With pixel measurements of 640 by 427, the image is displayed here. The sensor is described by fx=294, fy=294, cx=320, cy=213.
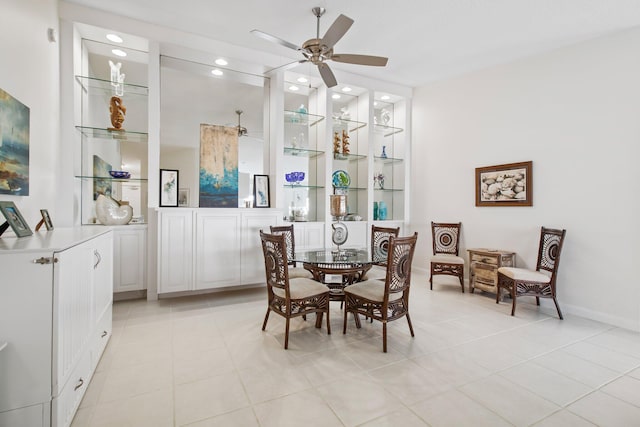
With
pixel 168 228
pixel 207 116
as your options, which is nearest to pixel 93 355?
pixel 168 228

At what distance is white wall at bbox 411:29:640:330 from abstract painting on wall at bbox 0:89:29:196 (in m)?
5.25

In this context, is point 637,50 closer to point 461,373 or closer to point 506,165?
point 506,165

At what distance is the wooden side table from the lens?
394cm

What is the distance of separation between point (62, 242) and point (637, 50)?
537 cm

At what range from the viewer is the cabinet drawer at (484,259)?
3963 mm

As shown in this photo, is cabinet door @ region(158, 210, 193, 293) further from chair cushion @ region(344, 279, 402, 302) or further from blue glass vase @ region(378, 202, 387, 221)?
blue glass vase @ region(378, 202, 387, 221)

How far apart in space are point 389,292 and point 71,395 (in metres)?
2.21

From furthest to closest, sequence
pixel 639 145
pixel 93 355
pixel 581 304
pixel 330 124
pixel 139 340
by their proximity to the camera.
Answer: pixel 330 124, pixel 581 304, pixel 639 145, pixel 139 340, pixel 93 355

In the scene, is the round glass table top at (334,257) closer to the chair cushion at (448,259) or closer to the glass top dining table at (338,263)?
the glass top dining table at (338,263)

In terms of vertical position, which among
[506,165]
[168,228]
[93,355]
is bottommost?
[93,355]

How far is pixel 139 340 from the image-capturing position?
2662 mm

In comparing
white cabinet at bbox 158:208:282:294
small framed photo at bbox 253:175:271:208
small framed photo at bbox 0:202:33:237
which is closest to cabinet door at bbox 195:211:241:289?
white cabinet at bbox 158:208:282:294

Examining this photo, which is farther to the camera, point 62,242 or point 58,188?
point 58,188

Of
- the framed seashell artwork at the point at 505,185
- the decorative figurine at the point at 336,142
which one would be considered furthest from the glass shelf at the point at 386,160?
the framed seashell artwork at the point at 505,185
